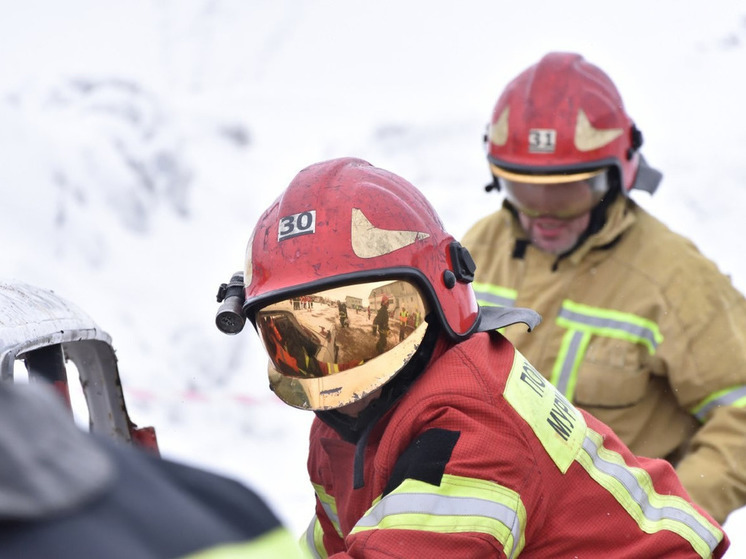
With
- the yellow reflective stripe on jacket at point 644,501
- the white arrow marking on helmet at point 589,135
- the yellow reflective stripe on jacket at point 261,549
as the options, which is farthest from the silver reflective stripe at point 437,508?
the white arrow marking on helmet at point 589,135

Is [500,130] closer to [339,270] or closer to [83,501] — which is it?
[339,270]

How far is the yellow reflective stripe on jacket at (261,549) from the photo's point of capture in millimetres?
946

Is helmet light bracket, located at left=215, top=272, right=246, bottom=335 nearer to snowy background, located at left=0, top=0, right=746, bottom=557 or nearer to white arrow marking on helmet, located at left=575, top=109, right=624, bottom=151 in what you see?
white arrow marking on helmet, located at left=575, top=109, right=624, bottom=151

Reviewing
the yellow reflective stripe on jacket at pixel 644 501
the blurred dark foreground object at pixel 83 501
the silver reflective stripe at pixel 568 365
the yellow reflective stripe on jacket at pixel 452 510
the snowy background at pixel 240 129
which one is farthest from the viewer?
the snowy background at pixel 240 129

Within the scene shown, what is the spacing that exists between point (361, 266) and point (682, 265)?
1920 mm

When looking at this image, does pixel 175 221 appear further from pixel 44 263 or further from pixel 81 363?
pixel 81 363

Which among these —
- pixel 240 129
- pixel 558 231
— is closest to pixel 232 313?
pixel 558 231

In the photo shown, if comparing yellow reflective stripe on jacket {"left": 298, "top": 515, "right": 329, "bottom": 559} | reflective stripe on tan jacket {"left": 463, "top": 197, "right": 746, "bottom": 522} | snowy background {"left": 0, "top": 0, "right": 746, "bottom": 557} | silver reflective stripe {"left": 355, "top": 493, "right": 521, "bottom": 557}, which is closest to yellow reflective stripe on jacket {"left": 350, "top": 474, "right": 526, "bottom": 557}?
silver reflective stripe {"left": 355, "top": 493, "right": 521, "bottom": 557}

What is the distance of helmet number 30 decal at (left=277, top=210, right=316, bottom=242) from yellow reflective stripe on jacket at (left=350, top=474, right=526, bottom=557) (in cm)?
62

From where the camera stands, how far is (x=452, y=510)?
2.11 m

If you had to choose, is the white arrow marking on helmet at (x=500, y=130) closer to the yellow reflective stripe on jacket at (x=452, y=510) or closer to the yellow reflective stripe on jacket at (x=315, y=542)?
the yellow reflective stripe on jacket at (x=315, y=542)

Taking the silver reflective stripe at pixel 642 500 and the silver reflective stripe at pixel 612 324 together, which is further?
the silver reflective stripe at pixel 612 324

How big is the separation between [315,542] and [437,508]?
3.17 feet

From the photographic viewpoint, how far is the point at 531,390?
2402 millimetres
